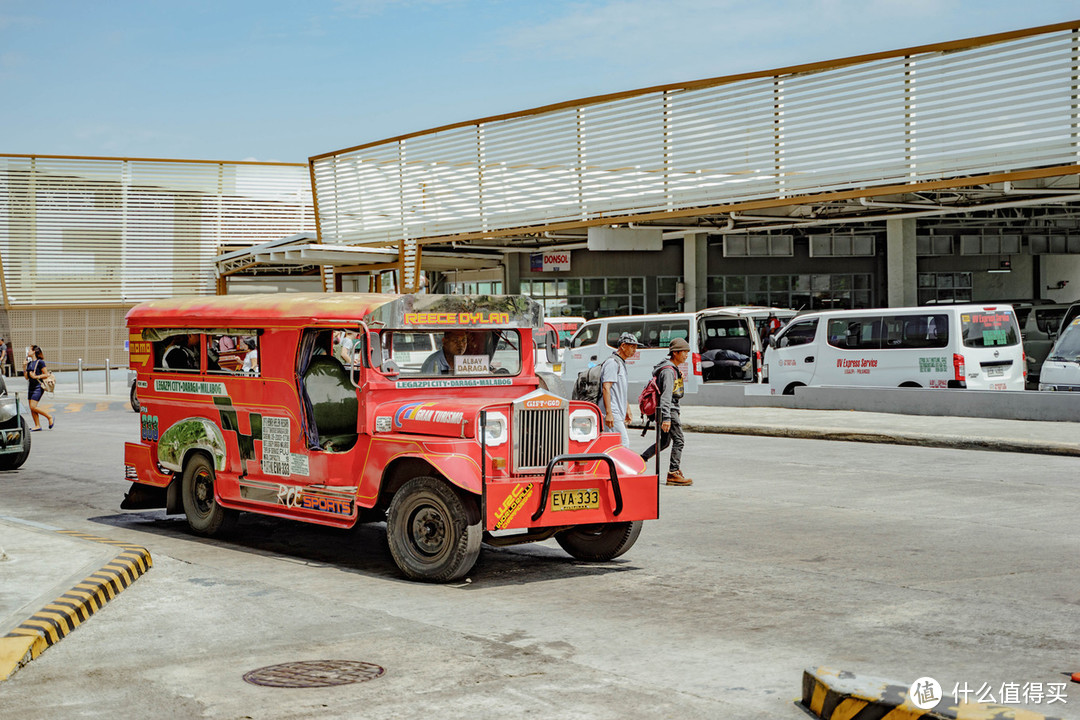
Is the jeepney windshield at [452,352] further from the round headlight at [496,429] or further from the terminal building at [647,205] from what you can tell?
the terminal building at [647,205]

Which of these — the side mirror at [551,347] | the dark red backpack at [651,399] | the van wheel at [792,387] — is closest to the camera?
the side mirror at [551,347]

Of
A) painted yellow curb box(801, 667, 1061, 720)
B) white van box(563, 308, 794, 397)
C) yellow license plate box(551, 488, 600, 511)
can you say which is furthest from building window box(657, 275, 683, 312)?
painted yellow curb box(801, 667, 1061, 720)

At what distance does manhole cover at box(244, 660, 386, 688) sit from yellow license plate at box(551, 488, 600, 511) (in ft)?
8.46

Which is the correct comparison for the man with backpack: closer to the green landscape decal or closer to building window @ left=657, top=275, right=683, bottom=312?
the green landscape decal

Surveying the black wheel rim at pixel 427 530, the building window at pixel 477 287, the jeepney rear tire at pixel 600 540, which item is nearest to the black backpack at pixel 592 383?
the jeepney rear tire at pixel 600 540

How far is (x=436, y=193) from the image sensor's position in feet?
117

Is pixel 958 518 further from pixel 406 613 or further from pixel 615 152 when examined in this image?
pixel 615 152

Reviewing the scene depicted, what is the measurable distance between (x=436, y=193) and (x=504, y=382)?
26.3 metres

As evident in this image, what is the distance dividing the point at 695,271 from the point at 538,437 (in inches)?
1245

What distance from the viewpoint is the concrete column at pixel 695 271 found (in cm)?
3969

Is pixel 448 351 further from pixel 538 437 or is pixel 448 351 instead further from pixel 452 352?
pixel 538 437

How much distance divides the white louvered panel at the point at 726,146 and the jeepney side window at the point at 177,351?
19.1 metres

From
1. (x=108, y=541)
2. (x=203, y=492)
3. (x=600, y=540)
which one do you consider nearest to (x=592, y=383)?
(x=600, y=540)

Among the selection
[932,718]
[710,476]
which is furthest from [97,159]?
[932,718]
